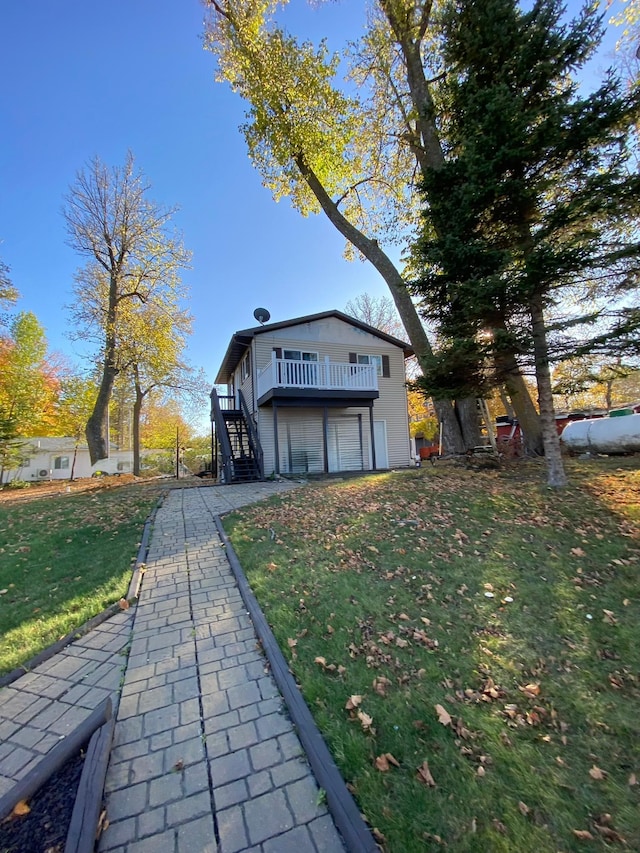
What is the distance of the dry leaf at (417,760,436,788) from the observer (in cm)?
170

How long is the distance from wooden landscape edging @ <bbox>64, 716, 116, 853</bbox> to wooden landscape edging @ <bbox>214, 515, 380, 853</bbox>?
100 centimetres

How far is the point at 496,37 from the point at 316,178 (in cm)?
674

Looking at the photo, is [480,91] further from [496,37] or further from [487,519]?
[487,519]

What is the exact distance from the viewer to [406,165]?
12.7 meters

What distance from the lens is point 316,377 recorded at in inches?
509

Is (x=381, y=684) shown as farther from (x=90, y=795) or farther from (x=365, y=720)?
(x=90, y=795)

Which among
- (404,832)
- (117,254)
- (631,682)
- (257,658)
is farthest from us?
(117,254)

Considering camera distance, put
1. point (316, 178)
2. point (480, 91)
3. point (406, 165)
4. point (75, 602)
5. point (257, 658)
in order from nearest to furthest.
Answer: point (257, 658) < point (75, 602) < point (480, 91) < point (316, 178) < point (406, 165)

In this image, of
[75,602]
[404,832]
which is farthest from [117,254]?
[404,832]

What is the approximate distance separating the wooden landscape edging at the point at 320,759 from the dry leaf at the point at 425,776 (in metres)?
0.35

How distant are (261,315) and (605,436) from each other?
12918 mm

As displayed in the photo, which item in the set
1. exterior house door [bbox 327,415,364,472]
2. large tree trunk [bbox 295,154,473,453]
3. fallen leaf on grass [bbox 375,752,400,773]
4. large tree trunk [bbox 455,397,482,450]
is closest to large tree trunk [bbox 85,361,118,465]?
exterior house door [bbox 327,415,364,472]


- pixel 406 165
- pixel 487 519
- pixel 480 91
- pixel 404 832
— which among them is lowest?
pixel 404 832

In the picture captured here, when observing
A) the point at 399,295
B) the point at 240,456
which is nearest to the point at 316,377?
the point at 240,456
